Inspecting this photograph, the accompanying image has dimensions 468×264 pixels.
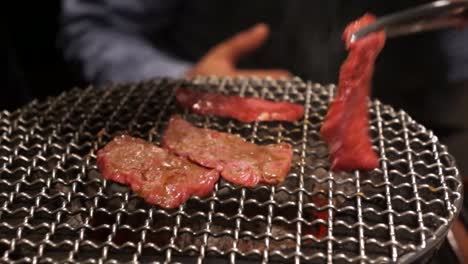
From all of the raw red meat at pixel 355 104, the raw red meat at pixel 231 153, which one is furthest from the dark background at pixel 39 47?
the raw red meat at pixel 355 104

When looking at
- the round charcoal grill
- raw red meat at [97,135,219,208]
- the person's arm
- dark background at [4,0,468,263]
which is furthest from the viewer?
dark background at [4,0,468,263]

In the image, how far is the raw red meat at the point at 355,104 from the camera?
4.72 ft

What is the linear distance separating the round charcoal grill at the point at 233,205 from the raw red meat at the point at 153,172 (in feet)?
0.09

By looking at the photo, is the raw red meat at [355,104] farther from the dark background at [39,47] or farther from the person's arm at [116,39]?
the dark background at [39,47]

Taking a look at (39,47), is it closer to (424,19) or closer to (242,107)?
(242,107)

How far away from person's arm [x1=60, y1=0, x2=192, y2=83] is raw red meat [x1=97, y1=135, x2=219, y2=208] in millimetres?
1791

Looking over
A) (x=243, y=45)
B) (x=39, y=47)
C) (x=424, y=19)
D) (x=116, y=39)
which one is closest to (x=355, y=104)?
(x=424, y=19)

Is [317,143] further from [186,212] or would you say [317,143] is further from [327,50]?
[327,50]

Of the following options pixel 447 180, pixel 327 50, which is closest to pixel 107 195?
pixel 447 180

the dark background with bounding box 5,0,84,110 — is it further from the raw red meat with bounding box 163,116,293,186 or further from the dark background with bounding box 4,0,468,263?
the raw red meat with bounding box 163,116,293,186

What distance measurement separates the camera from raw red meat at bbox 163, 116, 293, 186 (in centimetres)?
144

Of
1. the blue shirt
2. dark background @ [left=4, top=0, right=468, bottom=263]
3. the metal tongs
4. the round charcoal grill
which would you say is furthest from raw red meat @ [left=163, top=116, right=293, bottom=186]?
dark background @ [left=4, top=0, right=468, bottom=263]

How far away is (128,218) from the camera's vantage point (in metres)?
1.36

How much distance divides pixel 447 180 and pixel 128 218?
0.84 metres
